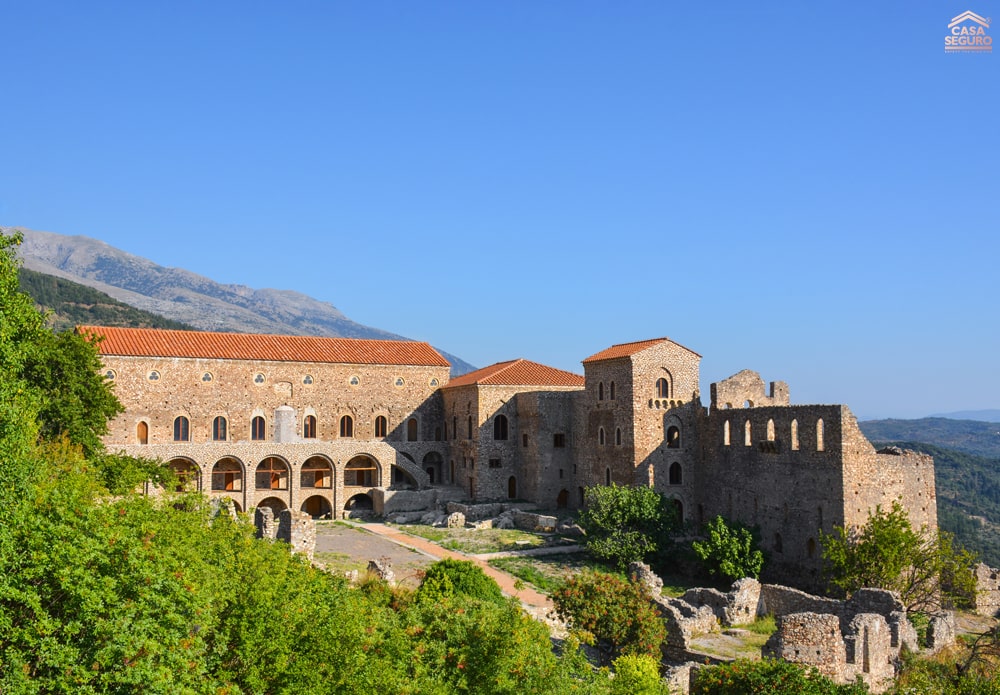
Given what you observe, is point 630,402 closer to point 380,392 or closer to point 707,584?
point 707,584

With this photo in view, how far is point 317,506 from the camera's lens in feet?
158

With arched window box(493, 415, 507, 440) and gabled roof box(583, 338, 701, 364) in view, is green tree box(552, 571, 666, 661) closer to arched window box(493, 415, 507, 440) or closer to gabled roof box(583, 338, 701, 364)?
gabled roof box(583, 338, 701, 364)

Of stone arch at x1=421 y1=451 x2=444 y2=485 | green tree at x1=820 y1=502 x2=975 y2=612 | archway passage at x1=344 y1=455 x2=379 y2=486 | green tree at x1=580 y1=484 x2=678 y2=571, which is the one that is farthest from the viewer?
stone arch at x1=421 y1=451 x2=444 y2=485

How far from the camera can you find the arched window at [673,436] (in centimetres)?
3778

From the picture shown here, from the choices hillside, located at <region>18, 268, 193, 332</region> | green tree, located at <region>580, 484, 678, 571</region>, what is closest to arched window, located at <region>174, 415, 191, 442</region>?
green tree, located at <region>580, 484, 678, 571</region>

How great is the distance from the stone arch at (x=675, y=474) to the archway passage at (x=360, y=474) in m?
18.4

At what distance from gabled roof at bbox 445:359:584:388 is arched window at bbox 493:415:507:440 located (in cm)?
195

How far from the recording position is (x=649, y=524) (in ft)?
106

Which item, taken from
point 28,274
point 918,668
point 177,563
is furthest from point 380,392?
point 28,274

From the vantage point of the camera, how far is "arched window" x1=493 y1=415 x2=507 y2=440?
1815 inches

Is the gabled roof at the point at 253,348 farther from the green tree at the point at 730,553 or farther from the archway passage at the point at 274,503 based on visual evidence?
the green tree at the point at 730,553

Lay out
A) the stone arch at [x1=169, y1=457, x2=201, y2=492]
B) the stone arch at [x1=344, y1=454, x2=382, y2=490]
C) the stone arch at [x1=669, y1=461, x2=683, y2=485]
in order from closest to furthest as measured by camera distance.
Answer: the stone arch at [x1=669, y1=461, x2=683, y2=485]
the stone arch at [x1=169, y1=457, x2=201, y2=492]
the stone arch at [x1=344, y1=454, x2=382, y2=490]

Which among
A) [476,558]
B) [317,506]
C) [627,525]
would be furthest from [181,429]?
[627,525]

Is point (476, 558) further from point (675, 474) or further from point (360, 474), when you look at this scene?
point (360, 474)
